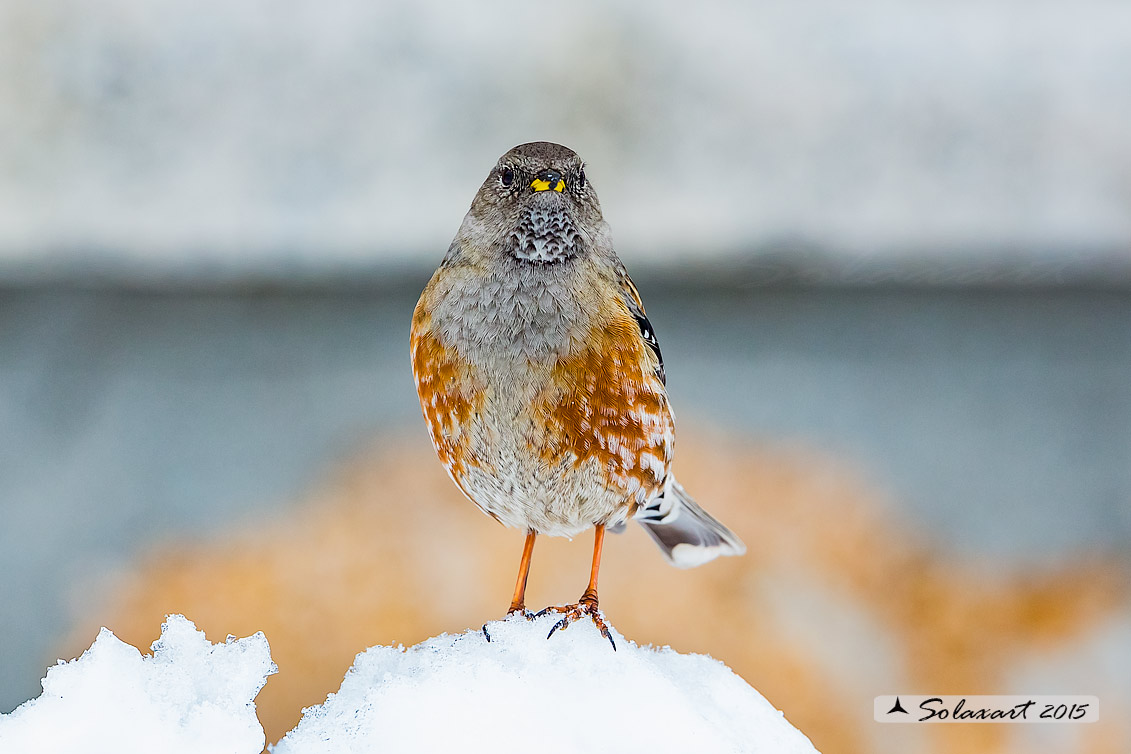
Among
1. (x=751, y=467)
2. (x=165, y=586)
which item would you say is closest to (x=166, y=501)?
(x=165, y=586)

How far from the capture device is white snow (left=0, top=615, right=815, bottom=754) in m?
0.55

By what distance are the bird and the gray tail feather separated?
0.21 meters

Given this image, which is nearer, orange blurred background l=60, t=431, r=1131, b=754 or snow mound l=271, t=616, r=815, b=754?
snow mound l=271, t=616, r=815, b=754

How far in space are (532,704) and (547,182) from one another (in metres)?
0.44

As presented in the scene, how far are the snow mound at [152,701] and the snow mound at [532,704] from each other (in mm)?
62

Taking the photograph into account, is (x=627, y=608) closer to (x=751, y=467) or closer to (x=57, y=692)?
(x=751, y=467)

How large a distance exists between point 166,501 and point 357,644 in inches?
18.4

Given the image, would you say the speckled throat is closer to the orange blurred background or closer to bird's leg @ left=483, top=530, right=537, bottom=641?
bird's leg @ left=483, top=530, right=537, bottom=641

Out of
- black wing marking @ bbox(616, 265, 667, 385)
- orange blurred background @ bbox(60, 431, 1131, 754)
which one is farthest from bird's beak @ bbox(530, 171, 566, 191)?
orange blurred background @ bbox(60, 431, 1131, 754)

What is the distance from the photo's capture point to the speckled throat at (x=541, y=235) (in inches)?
32.1

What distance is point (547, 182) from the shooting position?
0.81 metres

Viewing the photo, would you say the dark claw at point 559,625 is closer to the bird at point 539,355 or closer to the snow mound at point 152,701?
the bird at point 539,355

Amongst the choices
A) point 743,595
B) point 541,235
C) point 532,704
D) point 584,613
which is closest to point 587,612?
point 584,613

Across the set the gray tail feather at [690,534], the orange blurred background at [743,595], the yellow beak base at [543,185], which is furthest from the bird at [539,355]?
the orange blurred background at [743,595]
